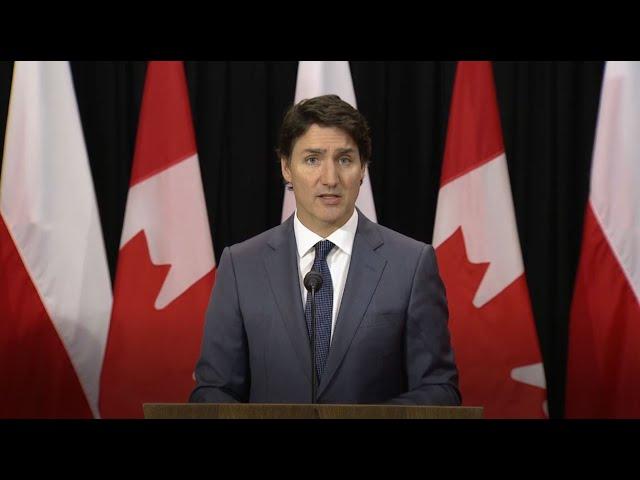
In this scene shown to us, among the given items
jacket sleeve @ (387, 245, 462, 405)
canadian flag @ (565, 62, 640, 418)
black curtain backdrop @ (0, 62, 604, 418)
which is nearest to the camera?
jacket sleeve @ (387, 245, 462, 405)

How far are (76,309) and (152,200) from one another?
576 millimetres

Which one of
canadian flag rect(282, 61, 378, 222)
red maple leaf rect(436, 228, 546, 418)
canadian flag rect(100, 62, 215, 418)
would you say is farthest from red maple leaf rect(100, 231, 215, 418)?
red maple leaf rect(436, 228, 546, 418)

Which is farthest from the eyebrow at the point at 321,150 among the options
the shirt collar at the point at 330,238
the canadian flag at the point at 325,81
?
the canadian flag at the point at 325,81

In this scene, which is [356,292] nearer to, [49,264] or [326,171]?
[326,171]

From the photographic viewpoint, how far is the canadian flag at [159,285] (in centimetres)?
370

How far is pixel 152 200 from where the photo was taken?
374cm

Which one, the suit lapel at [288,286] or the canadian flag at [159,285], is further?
the canadian flag at [159,285]

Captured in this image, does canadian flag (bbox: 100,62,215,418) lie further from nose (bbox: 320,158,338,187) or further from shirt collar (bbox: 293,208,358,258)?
nose (bbox: 320,158,338,187)

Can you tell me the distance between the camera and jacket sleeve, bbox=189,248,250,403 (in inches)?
98.0

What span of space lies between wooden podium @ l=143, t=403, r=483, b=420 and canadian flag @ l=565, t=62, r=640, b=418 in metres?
2.18

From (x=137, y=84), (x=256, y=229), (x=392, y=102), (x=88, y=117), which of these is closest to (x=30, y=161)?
(x=88, y=117)

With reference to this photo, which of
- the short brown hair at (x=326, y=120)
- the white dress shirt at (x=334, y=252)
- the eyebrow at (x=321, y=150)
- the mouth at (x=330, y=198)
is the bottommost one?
the white dress shirt at (x=334, y=252)

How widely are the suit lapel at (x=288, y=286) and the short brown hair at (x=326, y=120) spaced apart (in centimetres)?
27

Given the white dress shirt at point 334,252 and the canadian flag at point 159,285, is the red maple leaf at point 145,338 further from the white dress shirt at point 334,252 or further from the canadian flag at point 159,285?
the white dress shirt at point 334,252
